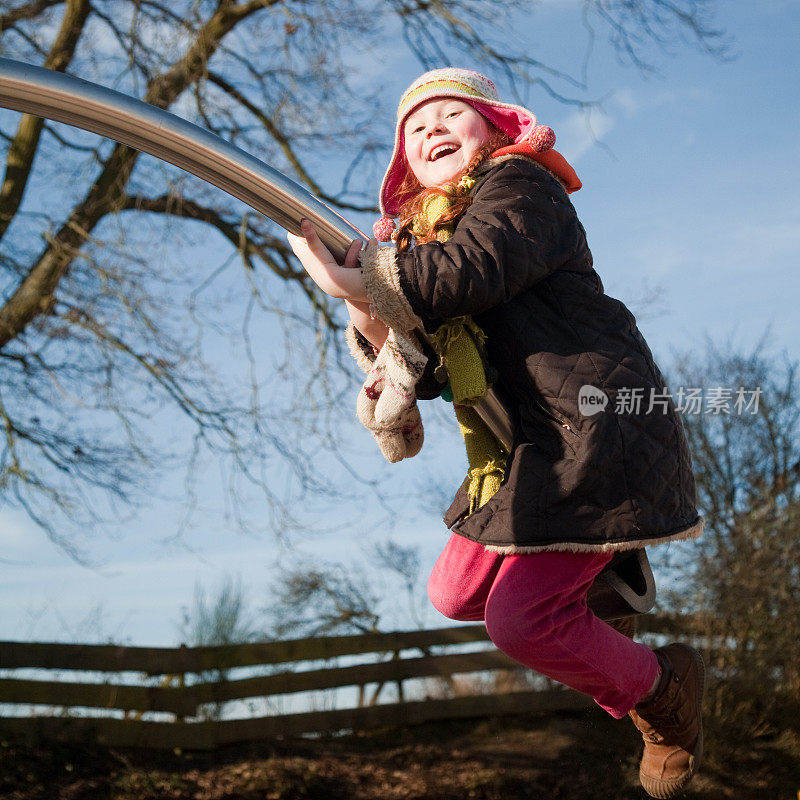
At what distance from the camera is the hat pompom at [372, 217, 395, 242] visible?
2113 millimetres

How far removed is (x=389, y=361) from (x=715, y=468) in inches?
215

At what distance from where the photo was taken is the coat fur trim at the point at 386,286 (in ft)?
5.58

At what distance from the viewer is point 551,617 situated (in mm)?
1831

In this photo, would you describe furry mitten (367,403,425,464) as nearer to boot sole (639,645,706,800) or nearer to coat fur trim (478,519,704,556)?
coat fur trim (478,519,704,556)

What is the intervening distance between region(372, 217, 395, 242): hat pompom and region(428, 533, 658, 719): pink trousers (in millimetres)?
690

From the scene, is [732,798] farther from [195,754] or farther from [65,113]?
[65,113]

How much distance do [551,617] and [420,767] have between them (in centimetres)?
486

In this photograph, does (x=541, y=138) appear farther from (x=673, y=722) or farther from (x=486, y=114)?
(x=673, y=722)

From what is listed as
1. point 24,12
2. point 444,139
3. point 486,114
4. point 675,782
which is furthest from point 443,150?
point 24,12

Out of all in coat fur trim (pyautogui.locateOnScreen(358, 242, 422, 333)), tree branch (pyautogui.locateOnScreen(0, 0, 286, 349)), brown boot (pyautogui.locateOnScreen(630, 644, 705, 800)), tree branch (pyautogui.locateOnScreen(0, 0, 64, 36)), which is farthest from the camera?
tree branch (pyautogui.locateOnScreen(0, 0, 64, 36))

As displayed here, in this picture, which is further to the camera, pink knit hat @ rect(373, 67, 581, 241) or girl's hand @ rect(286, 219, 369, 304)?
pink knit hat @ rect(373, 67, 581, 241)

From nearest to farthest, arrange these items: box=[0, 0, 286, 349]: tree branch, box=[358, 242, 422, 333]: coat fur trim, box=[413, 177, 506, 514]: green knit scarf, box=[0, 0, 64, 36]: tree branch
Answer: box=[358, 242, 422, 333]: coat fur trim → box=[413, 177, 506, 514]: green knit scarf → box=[0, 0, 286, 349]: tree branch → box=[0, 0, 64, 36]: tree branch

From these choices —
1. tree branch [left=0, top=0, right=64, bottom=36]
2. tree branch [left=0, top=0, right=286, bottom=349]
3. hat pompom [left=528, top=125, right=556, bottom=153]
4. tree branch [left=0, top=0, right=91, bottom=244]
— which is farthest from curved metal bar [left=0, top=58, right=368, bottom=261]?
tree branch [left=0, top=0, right=64, bottom=36]

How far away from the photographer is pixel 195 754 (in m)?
6.28
